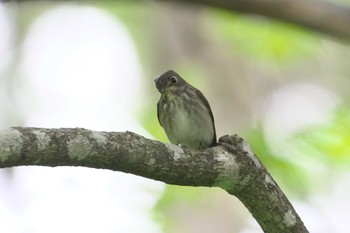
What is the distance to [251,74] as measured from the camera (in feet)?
27.9

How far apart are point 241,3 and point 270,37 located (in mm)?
4712

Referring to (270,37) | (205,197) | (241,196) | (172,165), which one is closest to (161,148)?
(172,165)

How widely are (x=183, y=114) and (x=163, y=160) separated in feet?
4.82

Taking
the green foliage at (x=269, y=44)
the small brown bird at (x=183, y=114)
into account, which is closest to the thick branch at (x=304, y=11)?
the small brown bird at (x=183, y=114)

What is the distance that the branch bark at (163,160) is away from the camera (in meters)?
2.52

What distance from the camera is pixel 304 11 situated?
240 centimetres

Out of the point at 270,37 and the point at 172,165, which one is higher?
the point at 270,37

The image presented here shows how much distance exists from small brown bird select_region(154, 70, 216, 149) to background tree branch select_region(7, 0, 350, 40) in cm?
184

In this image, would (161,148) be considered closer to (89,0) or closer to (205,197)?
(89,0)

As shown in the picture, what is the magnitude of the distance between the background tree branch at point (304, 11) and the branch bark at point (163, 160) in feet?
2.03

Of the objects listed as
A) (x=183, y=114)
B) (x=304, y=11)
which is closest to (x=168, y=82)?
(x=183, y=114)

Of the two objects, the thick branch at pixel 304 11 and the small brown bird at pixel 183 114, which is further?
the small brown bird at pixel 183 114

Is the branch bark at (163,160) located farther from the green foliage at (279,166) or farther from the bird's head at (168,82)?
the green foliage at (279,166)

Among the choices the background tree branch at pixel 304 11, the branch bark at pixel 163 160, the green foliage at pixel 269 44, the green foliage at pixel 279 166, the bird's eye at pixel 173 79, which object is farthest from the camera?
the green foliage at pixel 269 44
